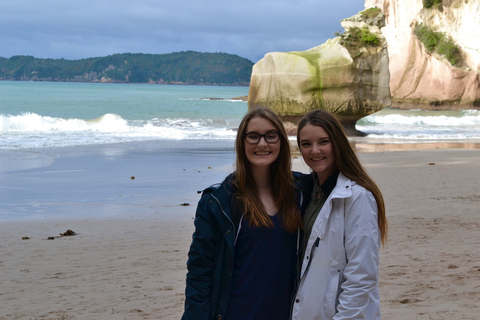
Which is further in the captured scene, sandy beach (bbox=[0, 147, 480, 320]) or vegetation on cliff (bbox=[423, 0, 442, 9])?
vegetation on cliff (bbox=[423, 0, 442, 9])

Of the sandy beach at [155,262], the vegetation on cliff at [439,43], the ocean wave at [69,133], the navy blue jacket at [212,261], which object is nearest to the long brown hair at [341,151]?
the navy blue jacket at [212,261]

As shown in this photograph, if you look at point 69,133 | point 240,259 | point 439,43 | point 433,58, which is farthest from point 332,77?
point 433,58

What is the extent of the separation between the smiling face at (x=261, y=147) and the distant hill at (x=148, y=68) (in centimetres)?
18465

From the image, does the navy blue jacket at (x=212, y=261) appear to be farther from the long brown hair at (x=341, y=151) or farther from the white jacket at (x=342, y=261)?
the long brown hair at (x=341, y=151)

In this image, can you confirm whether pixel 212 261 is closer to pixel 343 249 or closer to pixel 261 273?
pixel 261 273

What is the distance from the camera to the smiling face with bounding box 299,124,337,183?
103 inches

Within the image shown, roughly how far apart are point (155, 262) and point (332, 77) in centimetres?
1776

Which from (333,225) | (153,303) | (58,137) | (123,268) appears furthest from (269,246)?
(58,137)

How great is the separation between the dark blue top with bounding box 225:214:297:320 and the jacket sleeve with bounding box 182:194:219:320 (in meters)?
0.11

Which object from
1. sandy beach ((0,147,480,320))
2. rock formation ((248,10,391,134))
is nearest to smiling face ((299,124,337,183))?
sandy beach ((0,147,480,320))

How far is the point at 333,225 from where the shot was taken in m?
2.42

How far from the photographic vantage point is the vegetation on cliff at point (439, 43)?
47.2 meters

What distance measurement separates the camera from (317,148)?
2611 mm

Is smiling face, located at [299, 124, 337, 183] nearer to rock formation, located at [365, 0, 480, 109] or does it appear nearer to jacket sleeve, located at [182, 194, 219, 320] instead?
jacket sleeve, located at [182, 194, 219, 320]
